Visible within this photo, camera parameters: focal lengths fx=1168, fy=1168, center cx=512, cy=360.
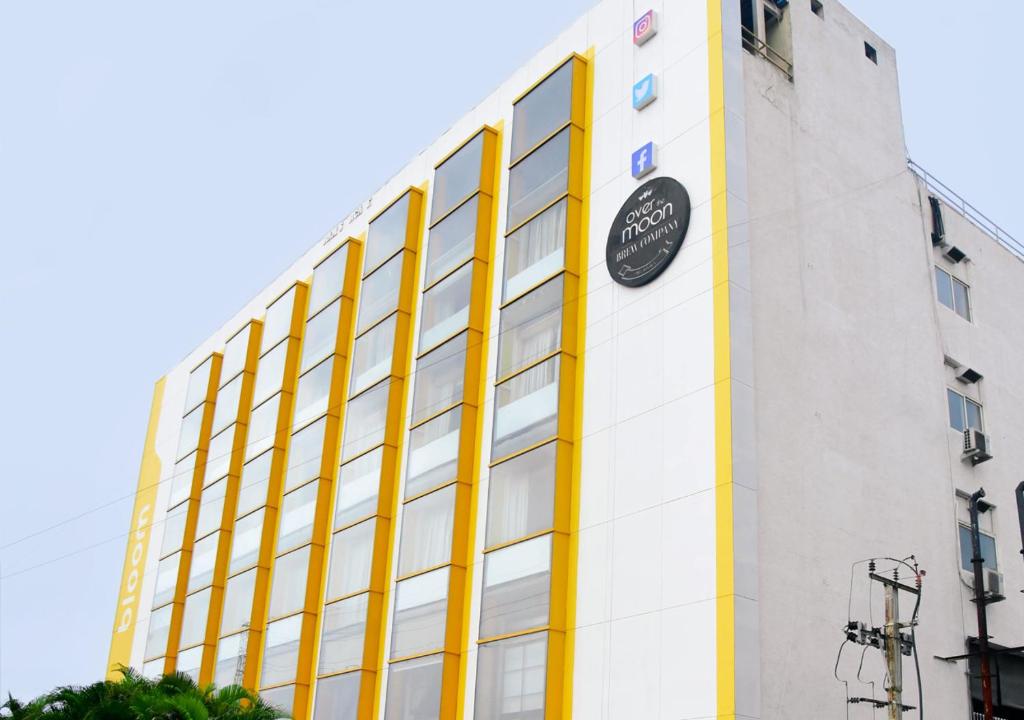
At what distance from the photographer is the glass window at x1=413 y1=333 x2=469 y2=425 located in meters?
35.0

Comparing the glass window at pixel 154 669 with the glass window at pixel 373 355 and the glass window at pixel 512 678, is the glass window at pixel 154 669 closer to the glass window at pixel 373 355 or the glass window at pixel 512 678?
the glass window at pixel 373 355

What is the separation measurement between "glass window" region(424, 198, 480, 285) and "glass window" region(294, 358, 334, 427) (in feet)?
19.4

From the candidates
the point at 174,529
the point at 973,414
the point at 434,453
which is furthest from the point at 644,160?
the point at 174,529

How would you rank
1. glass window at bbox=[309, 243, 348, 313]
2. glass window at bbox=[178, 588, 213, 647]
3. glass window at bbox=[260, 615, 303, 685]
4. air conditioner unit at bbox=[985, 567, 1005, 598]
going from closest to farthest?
air conditioner unit at bbox=[985, 567, 1005, 598], glass window at bbox=[260, 615, 303, 685], glass window at bbox=[309, 243, 348, 313], glass window at bbox=[178, 588, 213, 647]

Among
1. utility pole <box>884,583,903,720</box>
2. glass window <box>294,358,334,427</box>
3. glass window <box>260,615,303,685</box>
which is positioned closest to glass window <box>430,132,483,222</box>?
glass window <box>294,358,334,427</box>

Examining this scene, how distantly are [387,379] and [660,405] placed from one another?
1271cm

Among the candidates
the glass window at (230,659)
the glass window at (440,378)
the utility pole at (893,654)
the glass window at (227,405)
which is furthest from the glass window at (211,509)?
the utility pole at (893,654)

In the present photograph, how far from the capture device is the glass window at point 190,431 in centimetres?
5050

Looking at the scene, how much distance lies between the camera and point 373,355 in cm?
4003

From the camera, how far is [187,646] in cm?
4422

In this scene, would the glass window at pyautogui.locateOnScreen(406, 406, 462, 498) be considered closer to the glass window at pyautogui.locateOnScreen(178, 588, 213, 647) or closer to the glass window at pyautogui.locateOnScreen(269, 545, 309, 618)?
the glass window at pyautogui.locateOnScreen(269, 545, 309, 618)

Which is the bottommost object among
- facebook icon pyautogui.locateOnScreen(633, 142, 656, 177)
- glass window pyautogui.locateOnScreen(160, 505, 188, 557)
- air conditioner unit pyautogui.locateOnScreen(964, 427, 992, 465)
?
air conditioner unit pyautogui.locateOnScreen(964, 427, 992, 465)

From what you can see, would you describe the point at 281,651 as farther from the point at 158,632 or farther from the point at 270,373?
the point at 270,373

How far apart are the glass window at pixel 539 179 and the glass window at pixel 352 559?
1065cm
